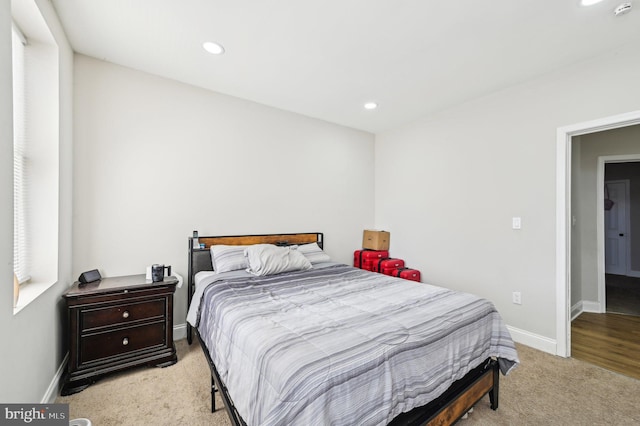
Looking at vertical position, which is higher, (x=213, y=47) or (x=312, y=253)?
(x=213, y=47)

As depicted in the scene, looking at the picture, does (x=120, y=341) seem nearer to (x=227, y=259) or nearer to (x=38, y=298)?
(x=38, y=298)

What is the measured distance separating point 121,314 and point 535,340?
385 cm

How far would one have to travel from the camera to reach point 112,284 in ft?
7.69

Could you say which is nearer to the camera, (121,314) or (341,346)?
(341,346)

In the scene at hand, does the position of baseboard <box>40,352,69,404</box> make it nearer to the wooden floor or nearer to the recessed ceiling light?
the recessed ceiling light

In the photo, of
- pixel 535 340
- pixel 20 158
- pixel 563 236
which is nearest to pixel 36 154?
pixel 20 158

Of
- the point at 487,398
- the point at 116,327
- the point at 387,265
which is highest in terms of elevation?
the point at 387,265

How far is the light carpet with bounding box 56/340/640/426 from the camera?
1.79 metres

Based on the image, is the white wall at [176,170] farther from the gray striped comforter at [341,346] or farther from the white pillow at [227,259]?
the gray striped comforter at [341,346]

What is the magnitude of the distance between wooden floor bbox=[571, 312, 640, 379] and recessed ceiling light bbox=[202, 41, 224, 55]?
4253mm

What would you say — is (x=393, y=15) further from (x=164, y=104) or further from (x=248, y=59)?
(x=164, y=104)

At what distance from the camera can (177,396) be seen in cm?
201

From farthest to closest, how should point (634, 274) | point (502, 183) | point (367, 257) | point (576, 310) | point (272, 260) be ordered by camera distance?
point (634, 274) → point (367, 257) → point (576, 310) → point (502, 183) → point (272, 260)

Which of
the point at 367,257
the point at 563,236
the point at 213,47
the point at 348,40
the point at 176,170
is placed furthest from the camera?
the point at 367,257
